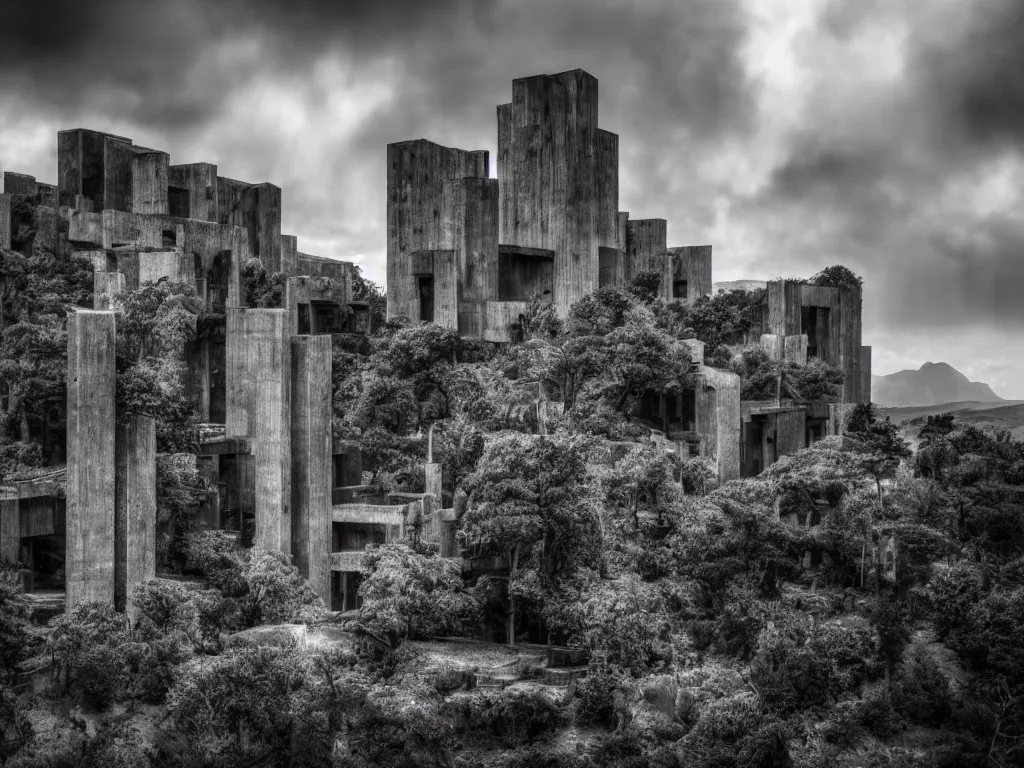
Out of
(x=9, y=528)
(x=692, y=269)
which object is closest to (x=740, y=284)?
(x=692, y=269)

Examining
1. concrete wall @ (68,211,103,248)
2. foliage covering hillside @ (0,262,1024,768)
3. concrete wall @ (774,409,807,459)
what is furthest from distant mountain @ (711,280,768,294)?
concrete wall @ (68,211,103,248)

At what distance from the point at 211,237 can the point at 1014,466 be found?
2913cm

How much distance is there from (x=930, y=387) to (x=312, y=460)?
5982cm

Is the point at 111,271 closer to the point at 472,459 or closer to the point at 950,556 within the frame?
the point at 472,459

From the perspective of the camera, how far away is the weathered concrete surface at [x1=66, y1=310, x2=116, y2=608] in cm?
2811

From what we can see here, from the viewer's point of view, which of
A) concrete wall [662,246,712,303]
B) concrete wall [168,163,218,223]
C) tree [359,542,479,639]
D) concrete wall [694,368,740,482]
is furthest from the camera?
concrete wall [662,246,712,303]

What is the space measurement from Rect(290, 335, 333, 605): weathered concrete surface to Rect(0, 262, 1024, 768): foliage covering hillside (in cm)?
209

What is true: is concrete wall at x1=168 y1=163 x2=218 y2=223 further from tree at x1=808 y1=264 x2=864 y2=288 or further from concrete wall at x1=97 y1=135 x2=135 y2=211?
tree at x1=808 y1=264 x2=864 y2=288

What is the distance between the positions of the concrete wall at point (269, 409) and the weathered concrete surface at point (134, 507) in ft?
13.4

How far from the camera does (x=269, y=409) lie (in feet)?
110

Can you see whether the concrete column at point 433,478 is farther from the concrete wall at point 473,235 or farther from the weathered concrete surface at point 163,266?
the concrete wall at point 473,235

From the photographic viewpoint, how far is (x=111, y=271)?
1665 inches

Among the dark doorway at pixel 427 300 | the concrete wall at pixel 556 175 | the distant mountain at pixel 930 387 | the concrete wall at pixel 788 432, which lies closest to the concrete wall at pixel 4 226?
the dark doorway at pixel 427 300

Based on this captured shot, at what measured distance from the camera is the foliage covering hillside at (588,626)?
25375 millimetres
